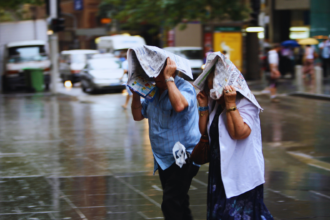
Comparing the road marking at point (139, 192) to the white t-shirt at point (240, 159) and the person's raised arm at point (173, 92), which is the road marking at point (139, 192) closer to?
the person's raised arm at point (173, 92)

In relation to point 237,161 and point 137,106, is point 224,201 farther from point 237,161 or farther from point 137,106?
point 137,106

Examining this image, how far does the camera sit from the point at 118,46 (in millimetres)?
28016

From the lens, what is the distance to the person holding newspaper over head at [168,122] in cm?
355

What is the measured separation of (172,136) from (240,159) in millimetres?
708

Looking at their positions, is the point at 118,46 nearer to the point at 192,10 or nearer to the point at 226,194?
the point at 192,10

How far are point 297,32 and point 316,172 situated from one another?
31.5 m

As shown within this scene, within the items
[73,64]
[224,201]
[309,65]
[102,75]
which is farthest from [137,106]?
[73,64]

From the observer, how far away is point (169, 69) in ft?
11.4

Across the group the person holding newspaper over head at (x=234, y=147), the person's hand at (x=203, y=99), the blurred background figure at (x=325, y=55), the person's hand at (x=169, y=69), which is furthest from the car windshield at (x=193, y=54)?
the person holding newspaper over head at (x=234, y=147)

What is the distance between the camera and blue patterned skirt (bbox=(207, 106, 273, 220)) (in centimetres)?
317

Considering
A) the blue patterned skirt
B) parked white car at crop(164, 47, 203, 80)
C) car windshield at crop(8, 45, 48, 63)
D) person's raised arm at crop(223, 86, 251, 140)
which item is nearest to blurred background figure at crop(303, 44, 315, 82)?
parked white car at crop(164, 47, 203, 80)

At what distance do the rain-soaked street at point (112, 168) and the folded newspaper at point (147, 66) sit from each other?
5.11ft

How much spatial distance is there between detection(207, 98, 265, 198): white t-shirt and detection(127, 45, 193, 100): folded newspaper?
0.64 metres

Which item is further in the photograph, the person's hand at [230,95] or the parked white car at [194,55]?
the parked white car at [194,55]
